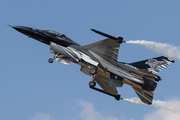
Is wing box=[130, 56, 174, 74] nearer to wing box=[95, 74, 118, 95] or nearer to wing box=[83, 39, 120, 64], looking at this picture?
wing box=[83, 39, 120, 64]

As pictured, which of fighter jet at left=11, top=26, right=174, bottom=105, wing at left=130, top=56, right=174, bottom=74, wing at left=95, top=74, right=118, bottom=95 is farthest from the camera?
wing at left=95, top=74, right=118, bottom=95

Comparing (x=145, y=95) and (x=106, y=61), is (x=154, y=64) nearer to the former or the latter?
(x=145, y=95)

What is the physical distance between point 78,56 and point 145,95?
21.3 ft

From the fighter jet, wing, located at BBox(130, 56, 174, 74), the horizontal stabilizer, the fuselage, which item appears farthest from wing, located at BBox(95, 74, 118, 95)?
wing, located at BBox(130, 56, 174, 74)

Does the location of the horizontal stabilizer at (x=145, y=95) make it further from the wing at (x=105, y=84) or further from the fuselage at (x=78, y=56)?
the wing at (x=105, y=84)

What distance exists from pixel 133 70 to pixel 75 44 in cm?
534

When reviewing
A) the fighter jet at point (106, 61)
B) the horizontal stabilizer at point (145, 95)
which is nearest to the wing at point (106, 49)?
the fighter jet at point (106, 61)

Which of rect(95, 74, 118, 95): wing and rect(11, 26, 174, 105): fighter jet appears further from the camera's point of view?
rect(95, 74, 118, 95): wing

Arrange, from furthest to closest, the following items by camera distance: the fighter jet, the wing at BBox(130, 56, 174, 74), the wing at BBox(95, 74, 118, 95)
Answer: the wing at BBox(95, 74, 118, 95)
the wing at BBox(130, 56, 174, 74)
the fighter jet

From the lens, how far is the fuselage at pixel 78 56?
2723 centimetres

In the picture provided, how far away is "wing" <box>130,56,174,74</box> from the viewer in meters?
27.7

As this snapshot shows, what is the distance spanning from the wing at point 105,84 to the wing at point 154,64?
3387 millimetres

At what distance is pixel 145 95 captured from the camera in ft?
91.2

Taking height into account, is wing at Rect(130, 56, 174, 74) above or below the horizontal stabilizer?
above
